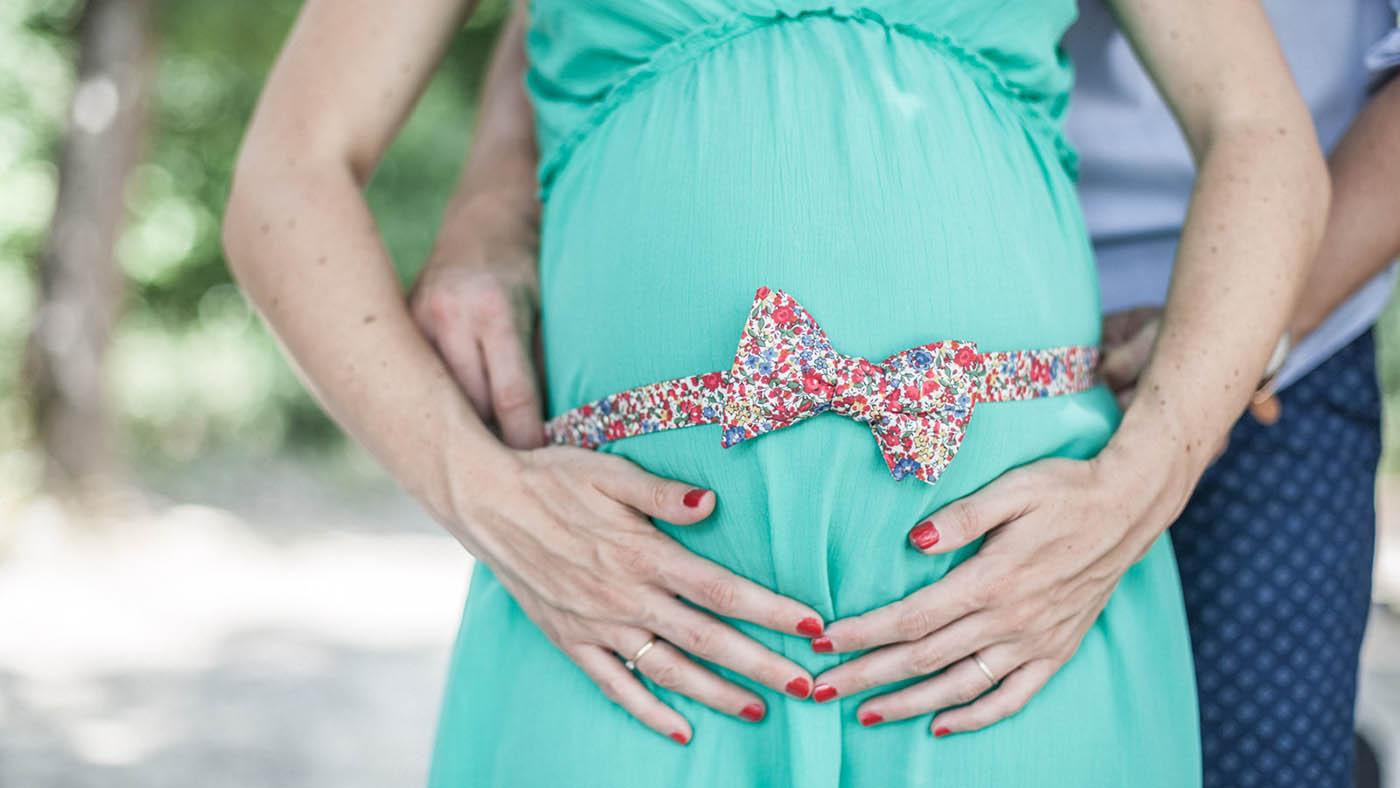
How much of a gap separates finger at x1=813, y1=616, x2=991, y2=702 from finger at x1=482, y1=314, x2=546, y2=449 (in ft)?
1.32

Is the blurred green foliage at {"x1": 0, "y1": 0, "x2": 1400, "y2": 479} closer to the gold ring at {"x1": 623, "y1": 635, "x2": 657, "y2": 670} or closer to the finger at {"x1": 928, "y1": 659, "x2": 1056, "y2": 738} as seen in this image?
the gold ring at {"x1": 623, "y1": 635, "x2": 657, "y2": 670}

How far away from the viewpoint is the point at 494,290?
4.14 ft

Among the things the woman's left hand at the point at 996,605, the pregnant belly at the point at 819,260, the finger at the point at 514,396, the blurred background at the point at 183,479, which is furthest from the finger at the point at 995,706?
the blurred background at the point at 183,479

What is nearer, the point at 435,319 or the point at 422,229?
the point at 435,319

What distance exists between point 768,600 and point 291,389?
8.32 m

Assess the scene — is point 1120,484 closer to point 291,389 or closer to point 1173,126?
point 1173,126

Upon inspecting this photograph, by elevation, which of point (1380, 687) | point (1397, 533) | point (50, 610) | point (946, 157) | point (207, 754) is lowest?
point (1397, 533)

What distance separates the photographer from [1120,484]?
1.07 m

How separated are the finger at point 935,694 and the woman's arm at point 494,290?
1.45 ft

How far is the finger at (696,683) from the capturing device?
103cm

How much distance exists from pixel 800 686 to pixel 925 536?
6.8 inches

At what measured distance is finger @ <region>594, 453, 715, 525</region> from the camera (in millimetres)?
1017

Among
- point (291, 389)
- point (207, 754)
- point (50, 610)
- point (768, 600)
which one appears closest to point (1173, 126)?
point (768, 600)

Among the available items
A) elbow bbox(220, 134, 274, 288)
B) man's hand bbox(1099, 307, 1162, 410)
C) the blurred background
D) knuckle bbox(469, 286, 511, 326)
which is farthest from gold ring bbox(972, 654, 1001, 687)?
the blurred background
